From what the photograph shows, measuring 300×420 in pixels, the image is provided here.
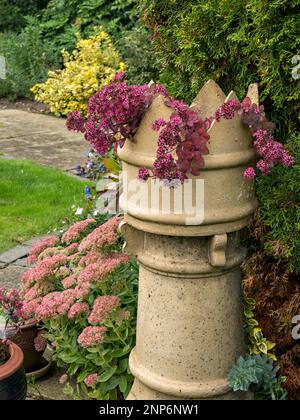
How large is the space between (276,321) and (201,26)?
138 centimetres

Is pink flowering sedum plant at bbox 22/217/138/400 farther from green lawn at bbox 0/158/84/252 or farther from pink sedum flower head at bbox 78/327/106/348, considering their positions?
green lawn at bbox 0/158/84/252

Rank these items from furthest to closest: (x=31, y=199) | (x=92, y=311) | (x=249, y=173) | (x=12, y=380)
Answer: (x=31, y=199)
(x=92, y=311)
(x=12, y=380)
(x=249, y=173)

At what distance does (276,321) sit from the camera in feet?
10.8

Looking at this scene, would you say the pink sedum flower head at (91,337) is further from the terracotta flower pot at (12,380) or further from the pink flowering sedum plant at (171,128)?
the pink flowering sedum plant at (171,128)

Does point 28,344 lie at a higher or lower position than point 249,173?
lower

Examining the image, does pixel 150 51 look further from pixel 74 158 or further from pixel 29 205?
pixel 29 205

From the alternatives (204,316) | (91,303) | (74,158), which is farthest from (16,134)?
(204,316)

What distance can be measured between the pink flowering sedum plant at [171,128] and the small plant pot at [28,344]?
1228mm

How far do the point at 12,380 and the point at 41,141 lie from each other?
250 inches

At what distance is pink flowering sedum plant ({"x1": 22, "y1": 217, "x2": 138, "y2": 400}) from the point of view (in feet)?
10.4

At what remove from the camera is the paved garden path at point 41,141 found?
8.18m

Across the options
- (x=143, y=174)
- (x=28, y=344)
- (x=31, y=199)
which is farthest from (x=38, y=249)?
(x=31, y=199)

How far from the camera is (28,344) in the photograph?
11.7ft

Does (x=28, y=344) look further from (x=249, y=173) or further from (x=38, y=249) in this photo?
(x=249, y=173)
